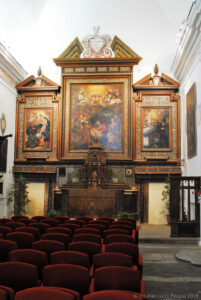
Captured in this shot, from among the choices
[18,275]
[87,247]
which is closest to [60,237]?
[87,247]

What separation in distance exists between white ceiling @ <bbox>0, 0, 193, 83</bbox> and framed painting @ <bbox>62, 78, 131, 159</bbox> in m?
1.36

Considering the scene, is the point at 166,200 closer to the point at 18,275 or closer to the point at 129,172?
the point at 129,172

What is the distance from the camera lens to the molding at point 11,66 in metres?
14.1

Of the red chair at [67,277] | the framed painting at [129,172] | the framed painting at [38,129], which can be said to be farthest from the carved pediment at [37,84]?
the red chair at [67,277]

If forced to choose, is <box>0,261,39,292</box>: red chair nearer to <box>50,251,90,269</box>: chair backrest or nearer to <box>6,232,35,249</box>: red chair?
<box>50,251,90,269</box>: chair backrest

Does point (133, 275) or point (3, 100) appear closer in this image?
point (133, 275)

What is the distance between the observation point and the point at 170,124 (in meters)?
15.8

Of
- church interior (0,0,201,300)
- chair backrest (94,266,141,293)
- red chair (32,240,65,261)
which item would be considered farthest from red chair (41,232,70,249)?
church interior (0,0,201,300)

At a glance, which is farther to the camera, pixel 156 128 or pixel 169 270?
pixel 156 128

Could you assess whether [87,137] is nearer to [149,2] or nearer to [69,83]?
[69,83]

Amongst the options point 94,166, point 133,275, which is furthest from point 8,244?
point 94,166

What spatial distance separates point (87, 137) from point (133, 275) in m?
12.8

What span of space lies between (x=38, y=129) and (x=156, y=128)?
6028 mm

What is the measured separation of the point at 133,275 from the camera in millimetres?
3441
